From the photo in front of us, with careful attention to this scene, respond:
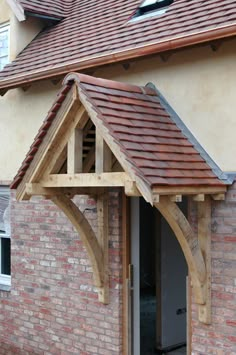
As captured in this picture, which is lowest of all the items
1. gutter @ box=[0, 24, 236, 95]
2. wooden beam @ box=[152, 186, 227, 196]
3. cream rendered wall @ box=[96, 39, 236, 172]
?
wooden beam @ box=[152, 186, 227, 196]

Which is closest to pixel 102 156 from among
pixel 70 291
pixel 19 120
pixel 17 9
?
pixel 70 291

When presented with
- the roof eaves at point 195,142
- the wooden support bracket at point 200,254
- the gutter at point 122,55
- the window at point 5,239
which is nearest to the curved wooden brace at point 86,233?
the wooden support bracket at point 200,254

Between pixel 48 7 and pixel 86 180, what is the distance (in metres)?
4.98

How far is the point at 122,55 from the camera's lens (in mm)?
6840

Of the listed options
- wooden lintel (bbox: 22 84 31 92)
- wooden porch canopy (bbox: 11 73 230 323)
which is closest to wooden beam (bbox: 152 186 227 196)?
wooden porch canopy (bbox: 11 73 230 323)

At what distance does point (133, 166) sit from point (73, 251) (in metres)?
3.09

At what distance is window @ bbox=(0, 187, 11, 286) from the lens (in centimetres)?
948

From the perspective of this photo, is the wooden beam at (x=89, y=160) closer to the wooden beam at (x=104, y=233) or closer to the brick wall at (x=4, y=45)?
the wooden beam at (x=104, y=233)

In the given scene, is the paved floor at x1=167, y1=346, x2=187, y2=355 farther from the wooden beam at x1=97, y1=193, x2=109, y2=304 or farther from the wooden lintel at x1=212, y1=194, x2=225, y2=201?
the wooden lintel at x1=212, y1=194, x2=225, y2=201

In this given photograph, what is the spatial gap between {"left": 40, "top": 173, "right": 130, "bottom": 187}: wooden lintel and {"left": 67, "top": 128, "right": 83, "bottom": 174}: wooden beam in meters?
0.09

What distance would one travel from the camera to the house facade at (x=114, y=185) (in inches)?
237

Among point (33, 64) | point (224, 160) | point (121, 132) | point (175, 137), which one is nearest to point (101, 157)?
point (121, 132)

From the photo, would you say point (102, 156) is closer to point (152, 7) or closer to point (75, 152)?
point (75, 152)

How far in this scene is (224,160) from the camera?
6.19m
